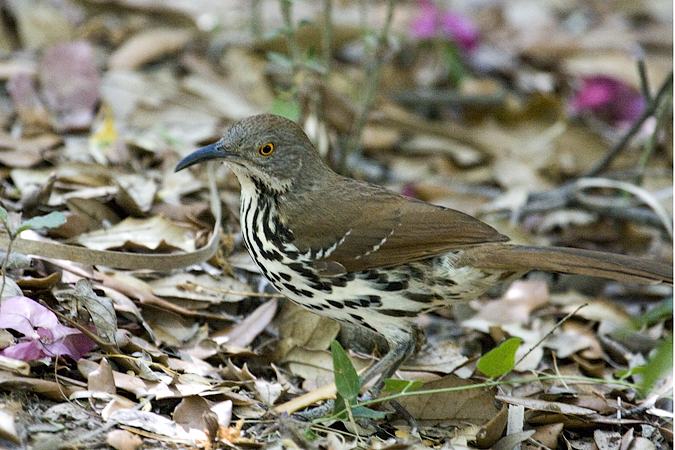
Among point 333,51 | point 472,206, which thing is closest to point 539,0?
point 333,51

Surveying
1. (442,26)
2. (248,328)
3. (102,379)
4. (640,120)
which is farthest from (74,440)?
(442,26)

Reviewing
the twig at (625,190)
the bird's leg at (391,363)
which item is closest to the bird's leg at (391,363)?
the bird's leg at (391,363)

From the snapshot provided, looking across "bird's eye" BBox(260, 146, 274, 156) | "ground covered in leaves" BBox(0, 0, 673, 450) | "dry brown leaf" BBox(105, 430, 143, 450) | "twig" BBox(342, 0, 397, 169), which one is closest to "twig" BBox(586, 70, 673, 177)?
"ground covered in leaves" BBox(0, 0, 673, 450)

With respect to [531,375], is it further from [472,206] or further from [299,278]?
[472,206]

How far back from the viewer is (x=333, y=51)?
7098 mm

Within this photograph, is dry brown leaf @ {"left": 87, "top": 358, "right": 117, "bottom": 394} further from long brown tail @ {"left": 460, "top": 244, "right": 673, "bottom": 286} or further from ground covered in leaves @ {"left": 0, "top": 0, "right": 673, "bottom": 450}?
long brown tail @ {"left": 460, "top": 244, "right": 673, "bottom": 286}

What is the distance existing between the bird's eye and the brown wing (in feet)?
0.90

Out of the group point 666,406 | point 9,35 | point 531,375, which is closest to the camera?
point 666,406

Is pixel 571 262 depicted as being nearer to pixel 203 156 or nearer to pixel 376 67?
pixel 203 156

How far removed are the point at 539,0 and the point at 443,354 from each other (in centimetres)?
685

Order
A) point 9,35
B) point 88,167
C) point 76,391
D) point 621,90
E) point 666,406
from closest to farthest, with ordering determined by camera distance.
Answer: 1. point 76,391
2. point 666,406
3. point 88,167
4. point 9,35
5. point 621,90

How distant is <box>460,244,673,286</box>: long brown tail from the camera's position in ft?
10.8

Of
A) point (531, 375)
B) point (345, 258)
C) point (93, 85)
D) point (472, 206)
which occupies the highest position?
point (93, 85)

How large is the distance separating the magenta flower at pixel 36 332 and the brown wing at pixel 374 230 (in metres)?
1.05
